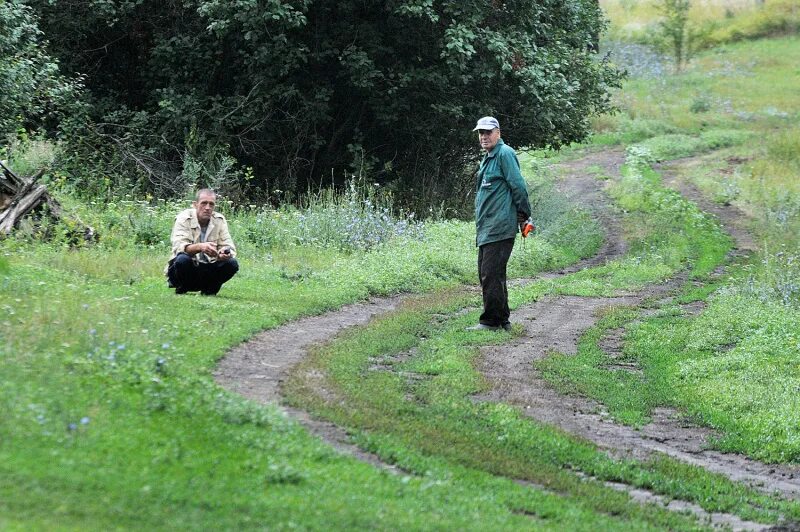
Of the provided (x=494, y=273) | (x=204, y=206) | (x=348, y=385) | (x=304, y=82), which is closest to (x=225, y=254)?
(x=204, y=206)

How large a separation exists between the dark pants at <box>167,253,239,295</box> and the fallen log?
3.37 meters

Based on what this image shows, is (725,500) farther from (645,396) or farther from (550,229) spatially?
(550,229)

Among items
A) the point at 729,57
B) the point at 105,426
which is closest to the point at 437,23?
the point at 105,426

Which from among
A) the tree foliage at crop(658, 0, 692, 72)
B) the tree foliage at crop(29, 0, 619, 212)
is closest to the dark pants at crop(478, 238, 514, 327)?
the tree foliage at crop(29, 0, 619, 212)

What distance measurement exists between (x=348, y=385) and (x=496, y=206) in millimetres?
4053

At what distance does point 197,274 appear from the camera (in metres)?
12.3

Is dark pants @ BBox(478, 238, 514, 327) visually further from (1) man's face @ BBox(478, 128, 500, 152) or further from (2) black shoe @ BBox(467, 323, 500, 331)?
(1) man's face @ BBox(478, 128, 500, 152)

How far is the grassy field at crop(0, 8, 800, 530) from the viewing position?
18.8ft

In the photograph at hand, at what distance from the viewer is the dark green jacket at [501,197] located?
12242 millimetres

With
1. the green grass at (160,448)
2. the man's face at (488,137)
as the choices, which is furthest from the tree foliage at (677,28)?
the green grass at (160,448)

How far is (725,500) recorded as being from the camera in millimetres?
7297

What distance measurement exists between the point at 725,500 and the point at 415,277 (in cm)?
929

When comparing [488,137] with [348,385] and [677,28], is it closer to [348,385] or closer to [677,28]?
[348,385]

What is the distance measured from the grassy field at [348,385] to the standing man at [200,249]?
36 cm
